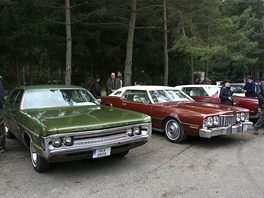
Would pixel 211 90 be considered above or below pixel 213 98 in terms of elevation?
above

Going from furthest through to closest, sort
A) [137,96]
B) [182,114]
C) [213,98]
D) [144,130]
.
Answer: [213,98], [137,96], [182,114], [144,130]

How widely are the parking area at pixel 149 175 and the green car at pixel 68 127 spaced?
1.29 feet

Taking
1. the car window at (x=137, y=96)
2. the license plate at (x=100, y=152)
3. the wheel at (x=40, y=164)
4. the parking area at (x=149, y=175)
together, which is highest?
the car window at (x=137, y=96)

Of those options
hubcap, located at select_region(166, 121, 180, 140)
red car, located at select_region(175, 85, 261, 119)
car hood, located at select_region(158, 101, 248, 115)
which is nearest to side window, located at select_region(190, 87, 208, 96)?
red car, located at select_region(175, 85, 261, 119)

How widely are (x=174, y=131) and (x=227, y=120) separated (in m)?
1.28

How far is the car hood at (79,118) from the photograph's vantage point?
13.3 ft

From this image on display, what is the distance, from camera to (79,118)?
450 cm

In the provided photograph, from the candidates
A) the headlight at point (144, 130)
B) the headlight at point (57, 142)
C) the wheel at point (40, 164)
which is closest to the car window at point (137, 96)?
the headlight at point (144, 130)

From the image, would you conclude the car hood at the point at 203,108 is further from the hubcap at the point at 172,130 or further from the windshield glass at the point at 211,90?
the windshield glass at the point at 211,90

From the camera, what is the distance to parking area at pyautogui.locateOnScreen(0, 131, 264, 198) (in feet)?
12.7

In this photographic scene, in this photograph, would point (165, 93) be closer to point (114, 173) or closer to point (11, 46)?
point (114, 173)

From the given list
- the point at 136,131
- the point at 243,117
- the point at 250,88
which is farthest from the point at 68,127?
the point at 250,88

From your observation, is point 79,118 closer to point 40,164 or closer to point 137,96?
point 40,164

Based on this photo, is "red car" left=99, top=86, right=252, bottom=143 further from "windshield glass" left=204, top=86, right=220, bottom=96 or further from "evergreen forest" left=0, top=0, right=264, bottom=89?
"evergreen forest" left=0, top=0, right=264, bottom=89
